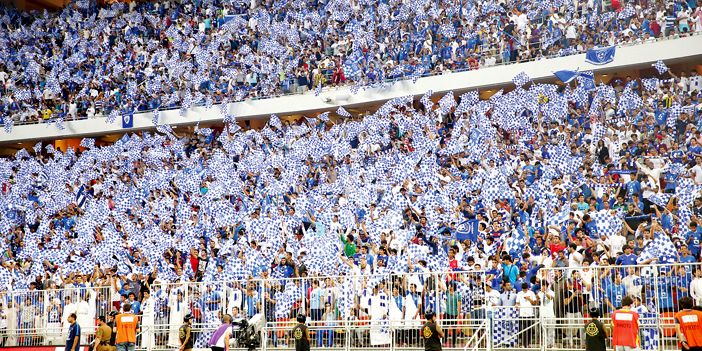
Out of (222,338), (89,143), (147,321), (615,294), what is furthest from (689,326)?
(89,143)

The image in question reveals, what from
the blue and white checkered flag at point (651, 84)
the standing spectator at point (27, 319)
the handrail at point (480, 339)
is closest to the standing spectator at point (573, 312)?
the handrail at point (480, 339)

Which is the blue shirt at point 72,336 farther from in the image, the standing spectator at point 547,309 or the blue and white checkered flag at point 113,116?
the blue and white checkered flag at point 113,116

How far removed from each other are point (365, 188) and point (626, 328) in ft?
33.7

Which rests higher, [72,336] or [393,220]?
[393,220]

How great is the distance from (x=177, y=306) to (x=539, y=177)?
8.72 metres

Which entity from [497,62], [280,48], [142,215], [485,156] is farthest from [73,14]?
[485,156]

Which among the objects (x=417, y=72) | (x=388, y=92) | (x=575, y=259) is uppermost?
(x=417, y=72)

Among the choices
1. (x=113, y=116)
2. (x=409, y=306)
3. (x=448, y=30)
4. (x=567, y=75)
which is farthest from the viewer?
(x=113, y=116)

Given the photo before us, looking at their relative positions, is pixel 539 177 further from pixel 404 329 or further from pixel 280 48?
pixel 280 48

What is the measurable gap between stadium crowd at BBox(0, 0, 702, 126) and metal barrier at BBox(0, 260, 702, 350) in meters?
13.4

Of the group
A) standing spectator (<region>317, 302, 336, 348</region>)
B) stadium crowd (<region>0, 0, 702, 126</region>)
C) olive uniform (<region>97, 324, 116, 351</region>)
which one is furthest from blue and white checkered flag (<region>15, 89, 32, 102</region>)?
standing spectator (<region>317, 302, 336, 348</region>)

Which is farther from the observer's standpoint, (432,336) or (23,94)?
(23,94)

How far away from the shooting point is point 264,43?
3148 cm

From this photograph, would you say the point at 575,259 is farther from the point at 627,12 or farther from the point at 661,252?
the point at 627,12
